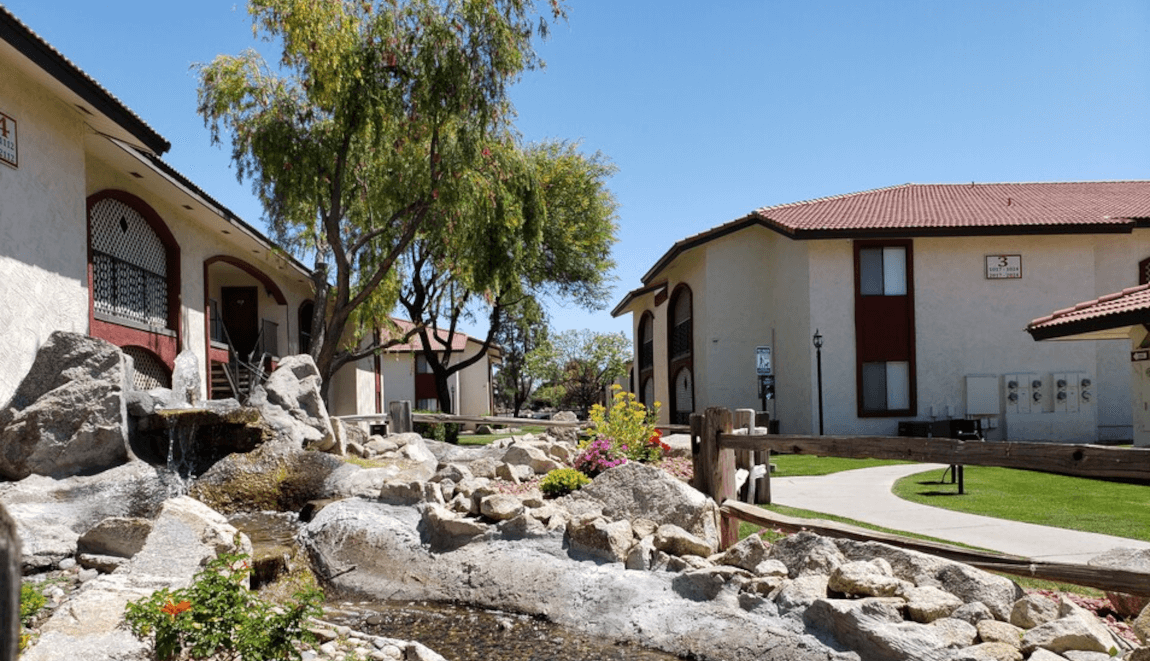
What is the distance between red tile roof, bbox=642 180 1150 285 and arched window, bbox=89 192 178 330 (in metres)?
14.5

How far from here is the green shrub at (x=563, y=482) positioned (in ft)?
32.5

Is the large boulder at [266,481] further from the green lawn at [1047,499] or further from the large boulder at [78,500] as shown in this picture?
the green lawn at [1047,499]

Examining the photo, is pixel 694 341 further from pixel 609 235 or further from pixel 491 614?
pixel 491 614

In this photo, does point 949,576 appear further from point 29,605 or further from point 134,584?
point 29,605

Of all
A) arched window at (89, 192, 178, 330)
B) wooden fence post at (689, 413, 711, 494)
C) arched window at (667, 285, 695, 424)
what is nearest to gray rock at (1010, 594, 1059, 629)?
wooden fence post at (689, 413, 711, 494)

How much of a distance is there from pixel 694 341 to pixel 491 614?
68.2 ft

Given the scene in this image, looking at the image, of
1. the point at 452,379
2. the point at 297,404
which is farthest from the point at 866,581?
the point at 452,379

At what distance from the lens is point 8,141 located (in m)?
11.1

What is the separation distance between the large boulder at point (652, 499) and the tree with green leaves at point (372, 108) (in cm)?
933

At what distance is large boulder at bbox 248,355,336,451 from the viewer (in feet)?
42.2

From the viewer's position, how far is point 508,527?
859cm

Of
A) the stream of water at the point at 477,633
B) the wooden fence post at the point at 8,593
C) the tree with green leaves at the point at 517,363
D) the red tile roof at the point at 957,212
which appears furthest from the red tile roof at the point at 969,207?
the tree with green leaves at the point at 517,363

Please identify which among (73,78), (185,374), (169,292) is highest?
(73,78)

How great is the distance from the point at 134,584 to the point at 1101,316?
551 inches
